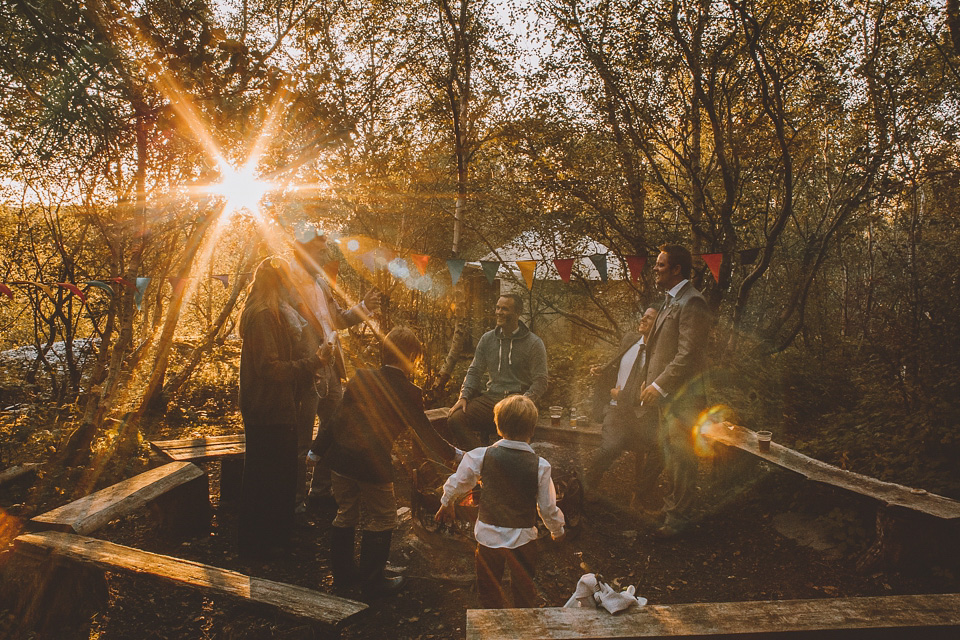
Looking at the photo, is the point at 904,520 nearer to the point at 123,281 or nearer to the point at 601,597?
the point at 601,597

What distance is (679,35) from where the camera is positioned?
593 centimetres

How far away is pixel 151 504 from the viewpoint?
13.7ft

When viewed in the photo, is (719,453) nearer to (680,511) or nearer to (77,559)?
(680,511)

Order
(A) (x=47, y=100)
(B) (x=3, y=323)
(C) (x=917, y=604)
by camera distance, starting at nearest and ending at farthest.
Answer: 1. (C) (x=917, y=604)
2. (A) (x=47, y=100)
3. (B) (x=3, y=323)

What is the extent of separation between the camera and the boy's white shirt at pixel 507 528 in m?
2.52

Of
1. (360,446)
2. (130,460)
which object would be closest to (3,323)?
(130,460)

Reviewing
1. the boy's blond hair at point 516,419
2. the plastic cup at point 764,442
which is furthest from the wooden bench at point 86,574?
the plastic cup at point 764,442

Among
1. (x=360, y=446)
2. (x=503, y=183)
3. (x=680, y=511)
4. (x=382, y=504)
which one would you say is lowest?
(x=680, y=511)

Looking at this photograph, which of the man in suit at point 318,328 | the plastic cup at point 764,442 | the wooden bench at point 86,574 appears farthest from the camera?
the plastic cup at point 764,442

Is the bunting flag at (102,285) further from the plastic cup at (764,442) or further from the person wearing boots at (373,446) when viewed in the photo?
the plastic cup at (764,442)

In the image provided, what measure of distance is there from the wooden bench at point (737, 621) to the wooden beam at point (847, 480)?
3.26 feet

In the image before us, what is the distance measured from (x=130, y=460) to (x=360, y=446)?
3.73 m

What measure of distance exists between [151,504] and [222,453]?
2.00 ft

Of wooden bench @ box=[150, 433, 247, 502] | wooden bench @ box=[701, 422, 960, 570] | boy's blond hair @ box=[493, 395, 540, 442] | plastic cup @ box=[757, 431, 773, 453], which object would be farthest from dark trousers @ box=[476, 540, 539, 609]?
wooden bench @ box=[150, 433, 247, 502]
